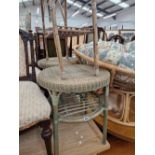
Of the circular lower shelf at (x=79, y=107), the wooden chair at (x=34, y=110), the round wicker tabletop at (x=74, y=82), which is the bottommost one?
the circular lower shelf at (x=79, y=107)

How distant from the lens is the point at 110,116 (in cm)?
133

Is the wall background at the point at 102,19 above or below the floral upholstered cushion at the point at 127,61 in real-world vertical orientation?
above

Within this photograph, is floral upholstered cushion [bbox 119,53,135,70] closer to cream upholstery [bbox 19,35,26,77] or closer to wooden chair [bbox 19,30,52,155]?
wooden chair [bbox 19,30,52,155]

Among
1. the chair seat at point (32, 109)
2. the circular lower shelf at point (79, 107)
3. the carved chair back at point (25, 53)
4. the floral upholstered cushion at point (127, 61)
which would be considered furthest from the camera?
the carved chair back at point (25, 53)

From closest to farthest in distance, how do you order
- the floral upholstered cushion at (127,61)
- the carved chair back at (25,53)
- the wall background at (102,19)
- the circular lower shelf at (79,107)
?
the circular lower shelf at (79,107) < the floral upholstered cushion at (127,61) < the carved chair back at (25,53) < the wall background at (102,19)

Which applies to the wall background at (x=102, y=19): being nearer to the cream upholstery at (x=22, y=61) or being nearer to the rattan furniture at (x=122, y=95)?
the cream upholstery at (x=22, y=61)

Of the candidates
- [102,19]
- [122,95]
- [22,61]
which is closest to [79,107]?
[122,95]

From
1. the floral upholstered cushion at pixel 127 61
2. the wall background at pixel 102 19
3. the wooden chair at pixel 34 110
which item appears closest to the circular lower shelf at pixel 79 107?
the wooden chair at pixel 34 110

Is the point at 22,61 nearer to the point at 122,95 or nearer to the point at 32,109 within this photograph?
the point at 32,109

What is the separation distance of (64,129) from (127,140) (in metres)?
0.48

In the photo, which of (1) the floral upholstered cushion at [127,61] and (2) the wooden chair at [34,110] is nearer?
(2) the wooden chair at [34,110]

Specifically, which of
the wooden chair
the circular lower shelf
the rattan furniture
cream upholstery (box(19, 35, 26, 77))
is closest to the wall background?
cream upholstery (box(19, 35, 26, 77))
